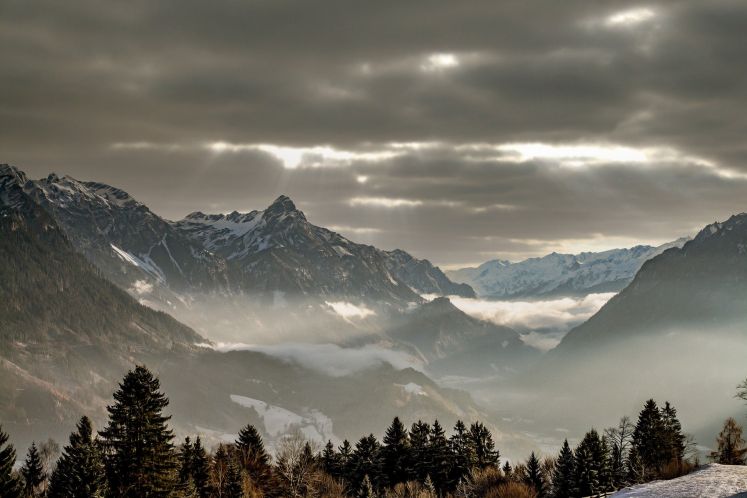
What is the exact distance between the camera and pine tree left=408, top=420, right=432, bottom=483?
156 metres

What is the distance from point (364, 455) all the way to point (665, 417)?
66133 mm

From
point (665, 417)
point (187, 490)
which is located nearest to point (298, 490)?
point (187, 490)

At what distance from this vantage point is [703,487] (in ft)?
234

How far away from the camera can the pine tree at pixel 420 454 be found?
511 ft

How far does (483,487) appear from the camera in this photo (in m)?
128

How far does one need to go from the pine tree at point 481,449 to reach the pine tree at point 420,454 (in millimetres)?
9437

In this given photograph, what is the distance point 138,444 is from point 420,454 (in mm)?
85441

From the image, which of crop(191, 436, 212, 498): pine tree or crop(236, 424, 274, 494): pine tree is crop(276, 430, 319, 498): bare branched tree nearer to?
crop(236, 424, 274, 494): pine tree

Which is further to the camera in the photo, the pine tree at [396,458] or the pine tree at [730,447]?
the pine tree at [396,458]

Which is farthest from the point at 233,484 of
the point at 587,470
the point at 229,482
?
the point at 587,470

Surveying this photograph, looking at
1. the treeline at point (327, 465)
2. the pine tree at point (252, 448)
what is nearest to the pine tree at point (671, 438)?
the treeline at point (327, 465)

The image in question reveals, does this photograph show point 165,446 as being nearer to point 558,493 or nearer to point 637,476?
point 558,493

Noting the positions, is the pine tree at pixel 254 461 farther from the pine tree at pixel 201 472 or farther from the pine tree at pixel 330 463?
the pine tree at pixel 330 463

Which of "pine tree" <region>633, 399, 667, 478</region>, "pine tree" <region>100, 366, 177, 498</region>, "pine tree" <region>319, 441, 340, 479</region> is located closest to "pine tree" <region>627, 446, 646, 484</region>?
"pine tree" <region>633, 399, 667, 478</region>
